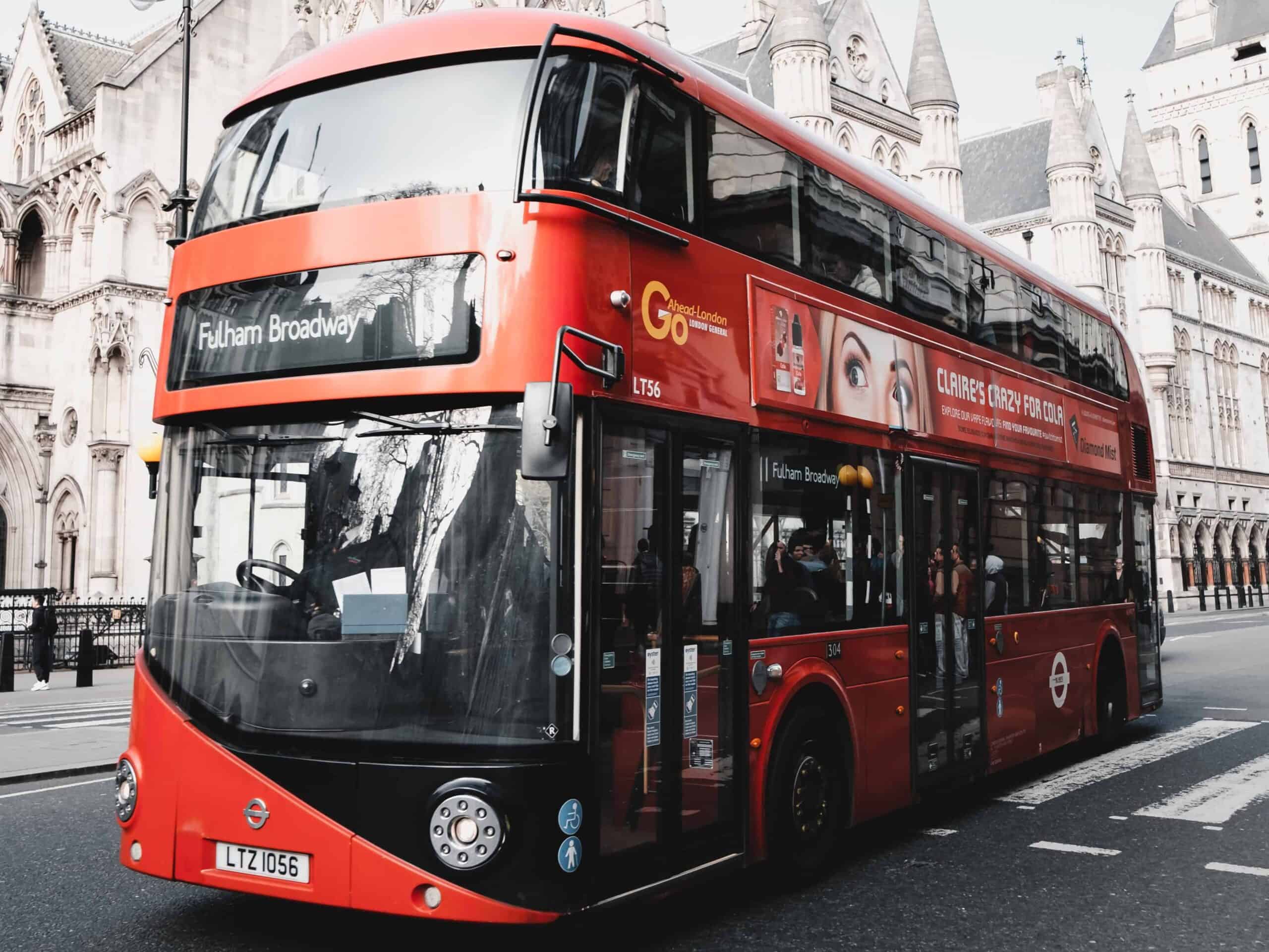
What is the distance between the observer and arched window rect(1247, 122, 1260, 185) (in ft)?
246

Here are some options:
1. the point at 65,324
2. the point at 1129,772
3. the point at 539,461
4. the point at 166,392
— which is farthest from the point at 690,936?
the point at 65,324

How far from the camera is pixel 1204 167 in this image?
77.8 m

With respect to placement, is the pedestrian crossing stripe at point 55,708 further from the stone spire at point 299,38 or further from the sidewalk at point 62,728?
the stone spire at point 299,38

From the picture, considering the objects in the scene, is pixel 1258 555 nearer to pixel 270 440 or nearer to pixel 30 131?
pixel 30 131

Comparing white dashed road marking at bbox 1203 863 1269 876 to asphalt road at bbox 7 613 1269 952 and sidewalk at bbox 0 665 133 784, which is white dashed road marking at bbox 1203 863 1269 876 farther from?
sidewalk at bbox 0 665 133 784

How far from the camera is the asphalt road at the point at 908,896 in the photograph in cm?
A: 547

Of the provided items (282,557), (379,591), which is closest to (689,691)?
(379,591)

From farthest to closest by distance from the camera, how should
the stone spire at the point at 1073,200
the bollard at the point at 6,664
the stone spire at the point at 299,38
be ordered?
the stone spire at the point at 1073,200 < the stone spire at the point at 299,38 < the bollard at the point at 6,664

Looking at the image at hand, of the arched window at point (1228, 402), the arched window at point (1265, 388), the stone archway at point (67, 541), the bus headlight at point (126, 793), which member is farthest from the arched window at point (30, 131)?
the arched window at point (1265, 388)

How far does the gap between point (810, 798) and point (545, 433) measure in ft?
10.0

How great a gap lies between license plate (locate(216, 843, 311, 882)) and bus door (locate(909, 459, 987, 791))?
4.14 m

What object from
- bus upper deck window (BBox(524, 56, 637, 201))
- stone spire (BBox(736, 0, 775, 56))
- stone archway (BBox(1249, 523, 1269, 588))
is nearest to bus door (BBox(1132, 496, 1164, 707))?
bus upper deck window (BBox(524, 56, 637, 201))

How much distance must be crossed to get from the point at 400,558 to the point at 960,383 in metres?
4.91

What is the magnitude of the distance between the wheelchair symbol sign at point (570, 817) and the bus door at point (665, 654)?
152 mm
